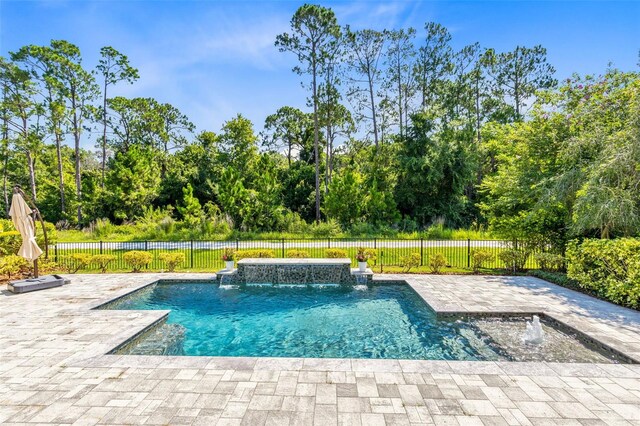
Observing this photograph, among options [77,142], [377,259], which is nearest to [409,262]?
[377,259]

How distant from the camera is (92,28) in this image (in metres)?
8.49

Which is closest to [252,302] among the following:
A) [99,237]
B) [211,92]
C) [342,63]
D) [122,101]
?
[211,92]

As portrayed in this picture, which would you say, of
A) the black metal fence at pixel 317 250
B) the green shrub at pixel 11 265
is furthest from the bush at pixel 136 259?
the green shrub at pixel 11 265

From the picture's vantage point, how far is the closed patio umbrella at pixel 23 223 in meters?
8.23

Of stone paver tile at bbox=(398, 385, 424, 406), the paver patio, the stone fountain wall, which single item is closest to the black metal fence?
the stone fountain wall

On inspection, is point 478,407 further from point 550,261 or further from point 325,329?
point 550,261

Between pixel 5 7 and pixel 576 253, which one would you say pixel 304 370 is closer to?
pixel 576 253

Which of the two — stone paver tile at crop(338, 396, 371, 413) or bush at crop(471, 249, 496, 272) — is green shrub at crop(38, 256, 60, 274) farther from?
bush at crop(471, 249, 496, 272)

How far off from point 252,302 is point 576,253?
8.71m

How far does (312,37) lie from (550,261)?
64.0 feet

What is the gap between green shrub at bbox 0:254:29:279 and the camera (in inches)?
384

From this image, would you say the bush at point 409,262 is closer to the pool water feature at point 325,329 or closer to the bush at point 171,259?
the pool water feature at point 325,329

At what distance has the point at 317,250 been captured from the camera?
1434 centimetres

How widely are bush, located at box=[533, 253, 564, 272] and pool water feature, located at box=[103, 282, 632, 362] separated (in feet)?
15.6
